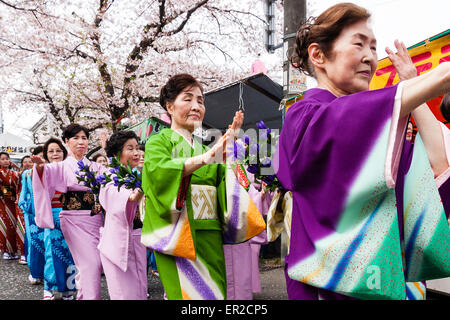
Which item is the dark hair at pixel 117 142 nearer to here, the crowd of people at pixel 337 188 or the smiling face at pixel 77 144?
the smiling face at pixel 77 144

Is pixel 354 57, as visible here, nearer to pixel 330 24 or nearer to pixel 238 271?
pixel 330 24

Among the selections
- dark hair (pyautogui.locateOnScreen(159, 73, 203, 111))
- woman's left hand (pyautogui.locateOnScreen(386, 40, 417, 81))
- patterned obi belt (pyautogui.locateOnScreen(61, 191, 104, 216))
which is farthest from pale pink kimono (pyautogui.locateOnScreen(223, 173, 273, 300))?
patterned obi belt (pyautogui.locateOnScreen(61, 191, 104, 216))

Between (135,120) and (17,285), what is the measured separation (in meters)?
7.88

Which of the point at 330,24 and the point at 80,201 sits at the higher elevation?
the point at 330,24

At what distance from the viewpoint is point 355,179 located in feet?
3.76

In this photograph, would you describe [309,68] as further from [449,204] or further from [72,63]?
[72,63]

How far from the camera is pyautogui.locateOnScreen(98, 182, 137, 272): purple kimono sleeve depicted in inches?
137

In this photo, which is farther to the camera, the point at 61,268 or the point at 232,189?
the point at 61,268

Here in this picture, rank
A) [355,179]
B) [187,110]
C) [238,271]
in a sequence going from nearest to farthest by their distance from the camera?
[355,179] → [187,110] → [238,271]

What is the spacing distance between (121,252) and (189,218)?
1.63m

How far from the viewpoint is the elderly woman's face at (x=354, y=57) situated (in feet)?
4.46

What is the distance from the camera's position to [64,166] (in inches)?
180

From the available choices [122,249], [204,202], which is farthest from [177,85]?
[122,249]
